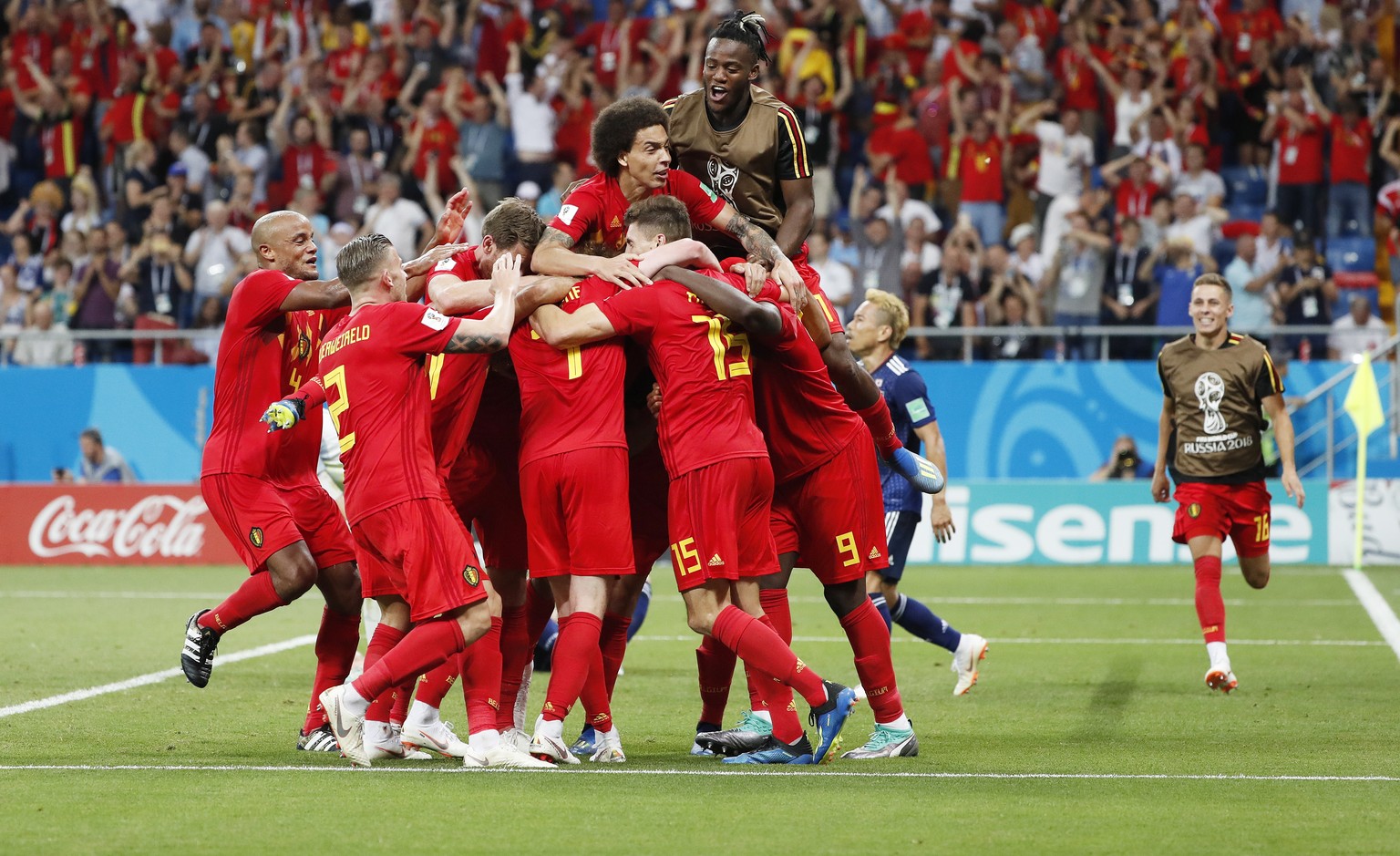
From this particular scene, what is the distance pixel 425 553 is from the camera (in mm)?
6840

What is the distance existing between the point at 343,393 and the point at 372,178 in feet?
50.4

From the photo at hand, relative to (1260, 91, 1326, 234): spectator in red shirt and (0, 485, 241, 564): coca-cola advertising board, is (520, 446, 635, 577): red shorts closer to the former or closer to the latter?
(0, 485, 241, 564): coca-cola advertising board

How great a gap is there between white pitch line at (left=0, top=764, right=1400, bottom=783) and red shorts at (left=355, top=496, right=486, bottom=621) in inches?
27.5

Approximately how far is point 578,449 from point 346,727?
148cm

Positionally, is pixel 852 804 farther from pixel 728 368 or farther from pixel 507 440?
pixel 507 440

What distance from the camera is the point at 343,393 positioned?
23.2ft

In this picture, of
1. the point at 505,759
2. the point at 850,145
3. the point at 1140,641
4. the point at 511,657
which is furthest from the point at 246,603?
the point at 850,145

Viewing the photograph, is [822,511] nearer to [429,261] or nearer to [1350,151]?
[429,261]

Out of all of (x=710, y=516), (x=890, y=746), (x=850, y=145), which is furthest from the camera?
(x=850, y=145)

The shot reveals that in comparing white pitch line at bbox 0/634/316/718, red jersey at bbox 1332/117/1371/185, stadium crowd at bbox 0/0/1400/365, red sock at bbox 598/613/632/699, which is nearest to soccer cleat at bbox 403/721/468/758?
red sock at bbox 598/613/632/699

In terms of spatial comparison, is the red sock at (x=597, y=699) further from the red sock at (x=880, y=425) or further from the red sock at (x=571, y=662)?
the red sock at (x=880, y=425)

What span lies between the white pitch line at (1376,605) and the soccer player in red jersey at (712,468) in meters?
6.08

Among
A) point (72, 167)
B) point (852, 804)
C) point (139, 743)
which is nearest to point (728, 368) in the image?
point (852, 804)

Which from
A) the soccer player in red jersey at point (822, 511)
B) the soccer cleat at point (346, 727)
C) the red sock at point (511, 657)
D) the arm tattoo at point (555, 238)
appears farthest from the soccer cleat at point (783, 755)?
the arm tattoo at point (555, 238)
